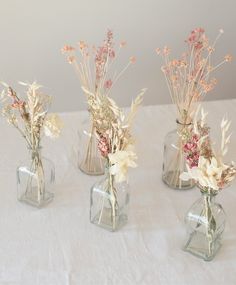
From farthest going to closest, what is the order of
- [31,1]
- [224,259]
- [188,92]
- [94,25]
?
[94,25] < [31,1] < [188,92] < [224,259]

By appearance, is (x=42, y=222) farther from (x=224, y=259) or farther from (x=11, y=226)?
(x=224, y=259)

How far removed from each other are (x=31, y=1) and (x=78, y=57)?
1.14ft

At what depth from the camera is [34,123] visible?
129cm

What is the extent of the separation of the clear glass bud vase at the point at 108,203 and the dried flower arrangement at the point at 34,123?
0.55 feet

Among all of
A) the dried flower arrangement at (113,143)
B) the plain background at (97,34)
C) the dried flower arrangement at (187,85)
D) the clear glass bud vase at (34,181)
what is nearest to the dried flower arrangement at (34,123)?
the clear glass bud vase at (34,181)

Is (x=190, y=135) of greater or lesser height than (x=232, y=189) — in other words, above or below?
above

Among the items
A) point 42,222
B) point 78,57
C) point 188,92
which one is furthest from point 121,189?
point 78,57

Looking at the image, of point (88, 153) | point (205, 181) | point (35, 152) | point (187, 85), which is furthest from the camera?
point (88, 153)

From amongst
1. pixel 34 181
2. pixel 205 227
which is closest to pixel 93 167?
pixel 34 181

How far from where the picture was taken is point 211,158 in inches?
43.6

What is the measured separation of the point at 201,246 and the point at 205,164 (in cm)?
27

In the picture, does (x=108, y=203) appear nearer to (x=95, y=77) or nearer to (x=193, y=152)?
(x=193, y=152)

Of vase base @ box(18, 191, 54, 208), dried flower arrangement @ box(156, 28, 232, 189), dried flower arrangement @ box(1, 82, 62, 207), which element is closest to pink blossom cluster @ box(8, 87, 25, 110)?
dried flower arrangement @ box(1, 82, 62, 207)

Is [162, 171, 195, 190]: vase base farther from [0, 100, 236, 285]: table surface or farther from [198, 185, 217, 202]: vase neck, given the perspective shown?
[198, 185, 217, 202]: vase neck
